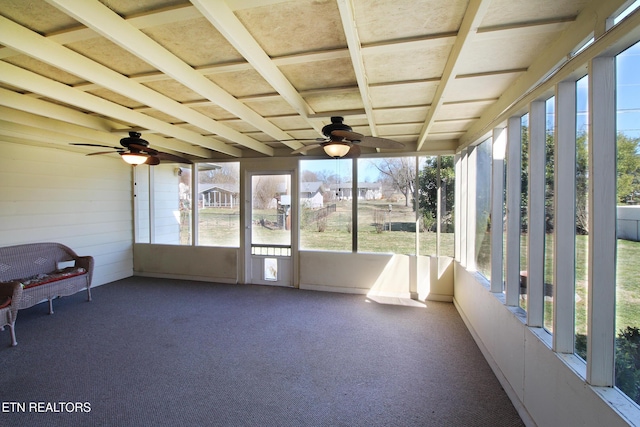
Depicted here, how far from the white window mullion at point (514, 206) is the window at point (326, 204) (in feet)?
9.52

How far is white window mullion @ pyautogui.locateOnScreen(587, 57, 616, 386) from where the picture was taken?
4.61ft

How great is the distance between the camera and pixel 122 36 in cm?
167

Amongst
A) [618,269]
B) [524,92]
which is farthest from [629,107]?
[524,92]

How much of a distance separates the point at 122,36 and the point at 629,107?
2.62 m

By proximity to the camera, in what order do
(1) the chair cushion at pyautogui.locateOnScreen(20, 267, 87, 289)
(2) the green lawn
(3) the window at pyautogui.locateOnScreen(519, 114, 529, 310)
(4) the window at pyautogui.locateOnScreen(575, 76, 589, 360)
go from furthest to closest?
(2) the green lawn, (1) the chair cushion at pyautogui.locateOnScreen(20, 267, 87, 289), (3) the window at pyautogui.locateOnScreen(519, 114, 529, 310), (4) the window at pyautogui.locateOnScreen(575, 76, 589, 360)

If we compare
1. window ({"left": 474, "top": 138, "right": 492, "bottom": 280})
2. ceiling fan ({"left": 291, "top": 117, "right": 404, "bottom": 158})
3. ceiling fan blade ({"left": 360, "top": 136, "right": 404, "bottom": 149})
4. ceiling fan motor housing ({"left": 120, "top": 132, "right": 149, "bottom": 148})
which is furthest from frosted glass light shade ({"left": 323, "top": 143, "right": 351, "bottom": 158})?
ceiling fan motor housing ({"left": 120, "top": 132, "right": 149, "bottom": 148})

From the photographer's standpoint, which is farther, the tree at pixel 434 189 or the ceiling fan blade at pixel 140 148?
A: the tree at pixel 434 189

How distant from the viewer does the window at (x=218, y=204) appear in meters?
5.85

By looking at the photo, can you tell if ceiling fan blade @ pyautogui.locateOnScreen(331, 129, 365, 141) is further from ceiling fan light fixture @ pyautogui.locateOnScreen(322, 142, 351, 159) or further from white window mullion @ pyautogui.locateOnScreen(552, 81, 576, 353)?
white window mullion @ pyautogui.locateOnScreen(552, 81, 576, 353)

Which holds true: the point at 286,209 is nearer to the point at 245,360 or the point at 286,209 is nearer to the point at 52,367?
the point at 245,360

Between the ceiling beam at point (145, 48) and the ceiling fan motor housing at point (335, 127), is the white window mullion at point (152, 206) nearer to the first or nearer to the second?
the ceiling beam at point (145, 48)

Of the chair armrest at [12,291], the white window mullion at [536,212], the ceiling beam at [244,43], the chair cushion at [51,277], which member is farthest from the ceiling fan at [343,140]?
the chair cushion at [51,277]

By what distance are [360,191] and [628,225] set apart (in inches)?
155

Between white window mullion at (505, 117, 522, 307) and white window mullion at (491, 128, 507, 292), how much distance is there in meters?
0.33
